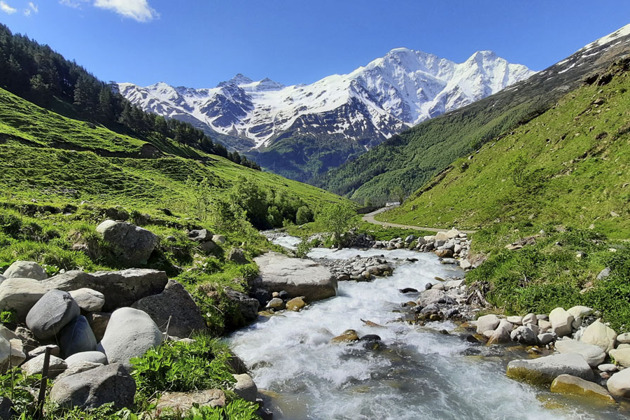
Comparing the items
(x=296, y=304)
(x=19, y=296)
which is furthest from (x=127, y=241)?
(x=296, y=304)

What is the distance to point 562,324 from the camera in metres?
17.4

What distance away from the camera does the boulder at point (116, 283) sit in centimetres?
1294

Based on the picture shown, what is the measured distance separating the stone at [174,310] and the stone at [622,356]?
19278 millimetres

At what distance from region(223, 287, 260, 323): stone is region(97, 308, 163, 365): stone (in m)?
9.64

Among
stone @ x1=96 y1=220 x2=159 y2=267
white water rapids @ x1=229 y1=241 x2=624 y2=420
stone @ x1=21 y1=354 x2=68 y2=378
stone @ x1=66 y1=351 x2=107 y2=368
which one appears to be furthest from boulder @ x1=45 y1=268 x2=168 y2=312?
stone @ x1=21 y1=354 x2=68 y2=378

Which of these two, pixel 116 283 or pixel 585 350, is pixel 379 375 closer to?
pixel 585 350

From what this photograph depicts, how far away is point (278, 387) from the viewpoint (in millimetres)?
13492

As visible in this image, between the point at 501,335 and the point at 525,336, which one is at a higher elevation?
the point at 525,336

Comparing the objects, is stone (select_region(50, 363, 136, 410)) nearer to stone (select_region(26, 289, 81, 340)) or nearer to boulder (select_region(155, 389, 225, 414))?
boulder (select_region(155, 389, 225, 414))

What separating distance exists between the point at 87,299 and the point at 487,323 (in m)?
20.7

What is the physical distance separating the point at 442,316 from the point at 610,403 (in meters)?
10.3

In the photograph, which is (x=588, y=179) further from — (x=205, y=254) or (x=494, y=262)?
(x=205, y=254)

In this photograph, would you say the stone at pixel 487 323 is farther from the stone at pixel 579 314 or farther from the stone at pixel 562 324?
the stone at pixel 579 314

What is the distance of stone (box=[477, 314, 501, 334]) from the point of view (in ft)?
62.6
